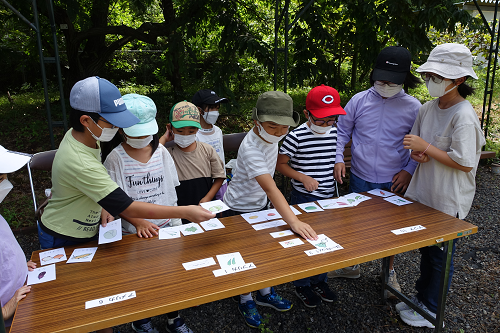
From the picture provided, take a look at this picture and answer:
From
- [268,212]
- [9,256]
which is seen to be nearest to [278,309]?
[268,212]

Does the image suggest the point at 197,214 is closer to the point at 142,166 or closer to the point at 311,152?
the point at 142,166

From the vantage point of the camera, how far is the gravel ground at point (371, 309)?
282 centimetres

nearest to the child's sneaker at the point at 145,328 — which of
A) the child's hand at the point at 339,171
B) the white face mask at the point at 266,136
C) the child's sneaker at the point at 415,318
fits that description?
the white face mask at the point at 266,136

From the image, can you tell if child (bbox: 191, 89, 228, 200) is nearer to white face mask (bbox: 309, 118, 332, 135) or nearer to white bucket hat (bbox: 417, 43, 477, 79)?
white face mask (bbox: 309, 118, 332, 135)

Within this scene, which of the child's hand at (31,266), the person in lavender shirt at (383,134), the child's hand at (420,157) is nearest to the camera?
the child's hand at (31,266)

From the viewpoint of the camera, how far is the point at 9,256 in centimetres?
167

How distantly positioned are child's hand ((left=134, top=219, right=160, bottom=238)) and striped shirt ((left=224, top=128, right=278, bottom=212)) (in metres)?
0.70

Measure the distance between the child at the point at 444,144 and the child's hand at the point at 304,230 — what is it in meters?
0.94

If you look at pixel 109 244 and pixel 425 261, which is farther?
pixel 425 261

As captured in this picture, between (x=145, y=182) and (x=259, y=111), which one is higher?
(x=259, y=111)

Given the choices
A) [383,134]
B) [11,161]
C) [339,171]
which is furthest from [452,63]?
[11,161]

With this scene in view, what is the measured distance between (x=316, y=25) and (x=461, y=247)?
3.45 m

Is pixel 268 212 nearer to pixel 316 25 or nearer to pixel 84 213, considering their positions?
pixel 84 213

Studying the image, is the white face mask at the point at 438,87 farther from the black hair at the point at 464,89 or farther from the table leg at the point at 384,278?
the table leg at the point at 384,278
